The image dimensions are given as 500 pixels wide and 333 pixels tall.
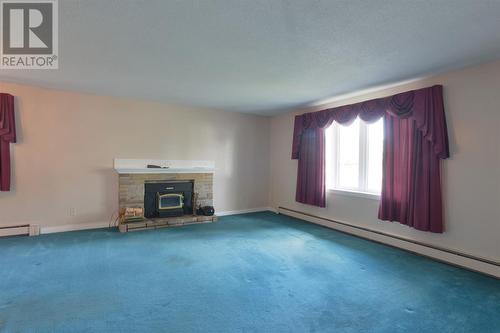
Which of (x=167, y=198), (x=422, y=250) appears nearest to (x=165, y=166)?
(x=167, y=198)

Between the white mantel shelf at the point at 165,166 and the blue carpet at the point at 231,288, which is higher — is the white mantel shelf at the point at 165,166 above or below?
above

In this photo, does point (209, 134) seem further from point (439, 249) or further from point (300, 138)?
point (439, 249)

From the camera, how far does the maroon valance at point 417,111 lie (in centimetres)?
338

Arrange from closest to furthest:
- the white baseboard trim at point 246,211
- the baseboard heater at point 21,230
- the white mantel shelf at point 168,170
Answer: the baseboard heater at point 21,230, the white mantel shelf at point 168,170, the white baseboard trim at point 246,211

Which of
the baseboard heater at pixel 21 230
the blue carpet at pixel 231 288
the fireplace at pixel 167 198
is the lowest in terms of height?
the blue carpet at pixel 231 288

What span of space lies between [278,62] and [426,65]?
5.82 ft

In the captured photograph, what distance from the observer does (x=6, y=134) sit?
4.02 m

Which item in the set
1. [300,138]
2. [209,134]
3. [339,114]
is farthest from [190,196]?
[339,114]

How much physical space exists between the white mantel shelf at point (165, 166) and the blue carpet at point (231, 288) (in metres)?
1.36

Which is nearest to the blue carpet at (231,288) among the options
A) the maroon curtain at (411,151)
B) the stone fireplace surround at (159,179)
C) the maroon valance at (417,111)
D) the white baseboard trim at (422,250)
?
the white baseboard trim at (422,250)

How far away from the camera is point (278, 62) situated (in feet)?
10.1

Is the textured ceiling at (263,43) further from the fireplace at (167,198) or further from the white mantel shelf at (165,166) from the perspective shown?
the fireplace at (167,198)

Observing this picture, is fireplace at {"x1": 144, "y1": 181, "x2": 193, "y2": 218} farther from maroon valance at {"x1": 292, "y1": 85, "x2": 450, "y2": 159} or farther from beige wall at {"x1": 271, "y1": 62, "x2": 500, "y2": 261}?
beige wall at {"x1": 271, "y1": 62, "x2": 500, "y2": 261}

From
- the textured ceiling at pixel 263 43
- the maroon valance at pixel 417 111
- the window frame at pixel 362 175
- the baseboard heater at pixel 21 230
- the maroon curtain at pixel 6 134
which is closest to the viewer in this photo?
the textured ceiling at pixel 263 43
